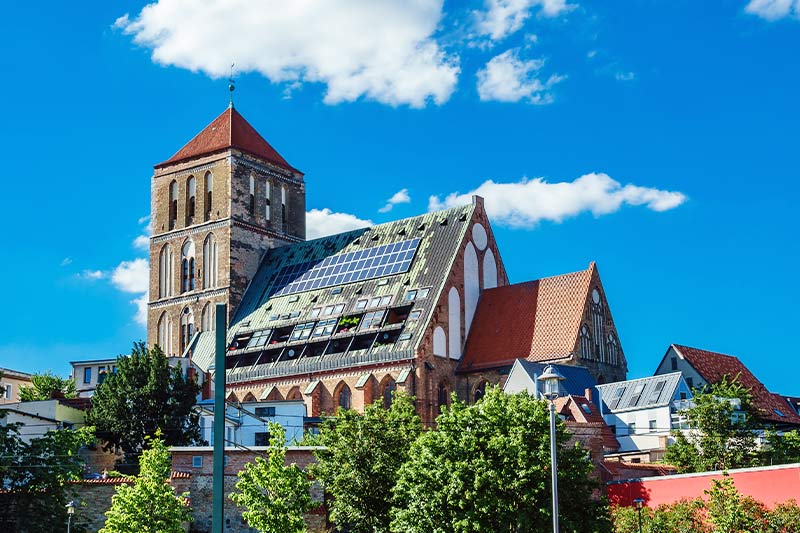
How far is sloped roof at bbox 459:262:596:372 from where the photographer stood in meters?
79.1

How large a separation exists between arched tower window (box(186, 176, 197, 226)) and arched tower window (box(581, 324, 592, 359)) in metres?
35.3

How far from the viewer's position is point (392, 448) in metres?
57.9

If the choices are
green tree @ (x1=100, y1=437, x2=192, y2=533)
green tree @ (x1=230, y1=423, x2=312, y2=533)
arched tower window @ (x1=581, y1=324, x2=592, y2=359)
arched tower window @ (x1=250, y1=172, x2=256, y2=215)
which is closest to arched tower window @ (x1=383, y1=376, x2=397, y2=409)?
arched tower window @ (x1=581, y1=324, x2=592, y2=359)

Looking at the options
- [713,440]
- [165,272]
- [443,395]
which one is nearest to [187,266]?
[165,272]

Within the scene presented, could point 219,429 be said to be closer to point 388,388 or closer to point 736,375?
point 388,388

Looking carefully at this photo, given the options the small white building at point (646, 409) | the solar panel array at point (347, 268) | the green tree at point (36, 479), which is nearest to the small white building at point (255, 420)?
the solar panel array at point (347, 268)

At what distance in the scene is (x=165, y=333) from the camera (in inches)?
3873

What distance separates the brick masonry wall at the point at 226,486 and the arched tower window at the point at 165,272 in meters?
38.4

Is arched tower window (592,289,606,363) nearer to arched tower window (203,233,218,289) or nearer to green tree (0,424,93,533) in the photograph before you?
arched tower window (203,233,218,289)

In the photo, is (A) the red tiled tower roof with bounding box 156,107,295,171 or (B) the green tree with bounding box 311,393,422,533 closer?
(B) the green tree with bounding box 311,393,422,533

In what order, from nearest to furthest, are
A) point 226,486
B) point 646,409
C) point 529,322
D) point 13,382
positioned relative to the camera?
point 226,486 → point 646,409 → point 529,322 → point 13,382

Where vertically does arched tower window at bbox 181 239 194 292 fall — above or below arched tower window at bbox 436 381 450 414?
above

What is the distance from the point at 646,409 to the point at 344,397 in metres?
20.1

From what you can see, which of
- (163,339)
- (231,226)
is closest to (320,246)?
(231,226)
